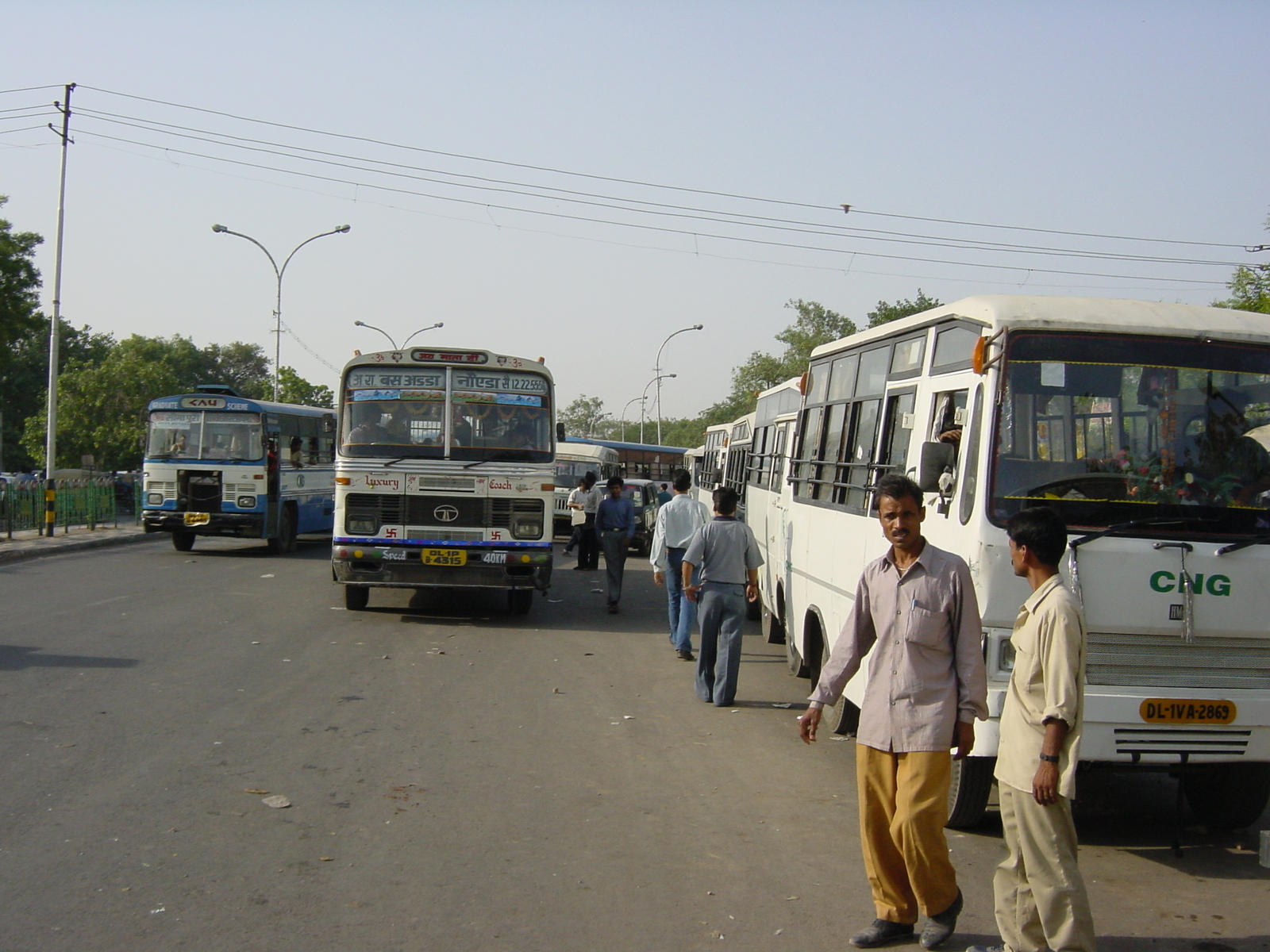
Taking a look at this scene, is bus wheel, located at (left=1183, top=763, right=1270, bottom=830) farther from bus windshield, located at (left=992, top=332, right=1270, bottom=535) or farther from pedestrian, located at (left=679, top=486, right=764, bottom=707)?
pedestrian, located at (left=679, top=486, right=764, bottom=707)

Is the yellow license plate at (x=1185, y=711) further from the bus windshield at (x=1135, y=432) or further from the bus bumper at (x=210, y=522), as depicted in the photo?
the bus bumper at (x=210, y=522)

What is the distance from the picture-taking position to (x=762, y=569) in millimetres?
12789

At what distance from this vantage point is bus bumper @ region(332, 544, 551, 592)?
13.3 metres

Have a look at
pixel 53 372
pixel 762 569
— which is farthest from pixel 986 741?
pixel 53 372

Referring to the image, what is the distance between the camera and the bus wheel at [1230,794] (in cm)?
587

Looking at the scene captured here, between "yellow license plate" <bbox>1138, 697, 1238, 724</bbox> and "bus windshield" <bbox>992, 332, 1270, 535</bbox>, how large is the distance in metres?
0.82

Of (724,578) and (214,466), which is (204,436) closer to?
(214,466)

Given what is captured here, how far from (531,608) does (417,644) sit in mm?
3860

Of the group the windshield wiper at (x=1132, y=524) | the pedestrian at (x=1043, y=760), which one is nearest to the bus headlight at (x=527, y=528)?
the windshield wiper at (x=1132, y=524)

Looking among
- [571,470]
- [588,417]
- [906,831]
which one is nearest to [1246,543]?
[906,831]

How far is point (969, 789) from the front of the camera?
5812mm

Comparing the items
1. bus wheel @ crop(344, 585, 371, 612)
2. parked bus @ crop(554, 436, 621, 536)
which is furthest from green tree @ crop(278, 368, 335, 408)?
bus wheel @ crop(344, 585, 371, 612)

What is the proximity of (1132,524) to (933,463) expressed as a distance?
0.96m

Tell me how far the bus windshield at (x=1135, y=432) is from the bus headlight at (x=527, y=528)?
8.51 meters
